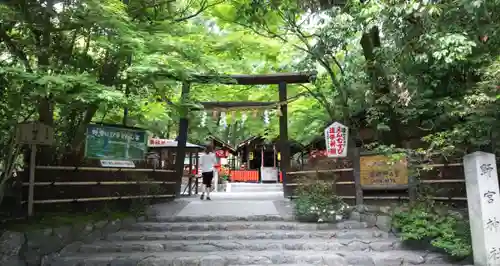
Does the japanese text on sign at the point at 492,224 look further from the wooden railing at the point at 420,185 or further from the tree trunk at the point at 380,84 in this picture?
the tree trunk at the point at 380,84

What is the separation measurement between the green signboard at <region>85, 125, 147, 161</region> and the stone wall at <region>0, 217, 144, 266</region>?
5.68ft

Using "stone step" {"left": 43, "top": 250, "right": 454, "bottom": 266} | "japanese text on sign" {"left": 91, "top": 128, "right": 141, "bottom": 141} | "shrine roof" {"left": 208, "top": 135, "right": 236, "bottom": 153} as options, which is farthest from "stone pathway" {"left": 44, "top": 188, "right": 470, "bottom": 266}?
"shrine roof" {"left": 208, "top": 135, "right": 236, "bottom": 153}

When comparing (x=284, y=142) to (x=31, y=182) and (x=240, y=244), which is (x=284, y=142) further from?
(x=31, y=182)

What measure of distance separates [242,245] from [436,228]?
13.2 ft

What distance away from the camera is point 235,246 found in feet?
26.5

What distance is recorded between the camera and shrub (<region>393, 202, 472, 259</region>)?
708cm

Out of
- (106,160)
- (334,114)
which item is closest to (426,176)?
(334,114)

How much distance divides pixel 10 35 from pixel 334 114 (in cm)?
1031

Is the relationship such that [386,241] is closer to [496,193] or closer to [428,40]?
[496,193]

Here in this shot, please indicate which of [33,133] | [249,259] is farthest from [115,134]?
[249,259]

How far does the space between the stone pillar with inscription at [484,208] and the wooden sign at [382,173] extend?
2.35 meters

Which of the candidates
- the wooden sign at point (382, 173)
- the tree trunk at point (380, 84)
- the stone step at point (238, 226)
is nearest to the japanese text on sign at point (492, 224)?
the wooden sign at point (382, 173)

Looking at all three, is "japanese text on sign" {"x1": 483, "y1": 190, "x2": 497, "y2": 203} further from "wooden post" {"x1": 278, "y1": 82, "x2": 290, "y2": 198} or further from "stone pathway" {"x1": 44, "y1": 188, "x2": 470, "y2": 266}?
"wooden post" {"x1": 278, "y1": 82, "x2": 290, "y2": 198}

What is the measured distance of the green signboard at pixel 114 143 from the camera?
9.08 metres
